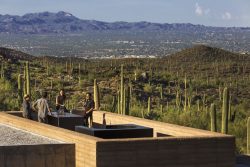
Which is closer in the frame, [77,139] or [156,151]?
[156,151]

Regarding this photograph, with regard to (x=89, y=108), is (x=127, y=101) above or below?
below

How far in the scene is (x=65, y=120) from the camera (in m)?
19.7

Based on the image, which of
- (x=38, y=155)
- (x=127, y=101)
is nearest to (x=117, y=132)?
(x=38, y=155)

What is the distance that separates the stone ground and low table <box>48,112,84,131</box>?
5.19ft

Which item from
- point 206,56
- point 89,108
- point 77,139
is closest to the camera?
point 77,139

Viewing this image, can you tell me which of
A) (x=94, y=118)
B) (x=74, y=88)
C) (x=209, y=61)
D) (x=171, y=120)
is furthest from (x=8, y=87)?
(x=209, y=61)

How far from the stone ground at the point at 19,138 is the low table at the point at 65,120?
1581 millimetres

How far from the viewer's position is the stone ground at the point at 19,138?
15555mm

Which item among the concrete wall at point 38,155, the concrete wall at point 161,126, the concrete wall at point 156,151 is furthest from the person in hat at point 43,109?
the concrete wall at point 38,155

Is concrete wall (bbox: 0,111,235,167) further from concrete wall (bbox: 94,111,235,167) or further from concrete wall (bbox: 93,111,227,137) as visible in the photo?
concrete wall (bbox: 93,111,227,137)

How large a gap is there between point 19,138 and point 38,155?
1.82 m

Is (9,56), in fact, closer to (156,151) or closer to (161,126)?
(161,126)

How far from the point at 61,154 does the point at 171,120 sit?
55.2 ft

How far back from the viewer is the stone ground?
612 inches
